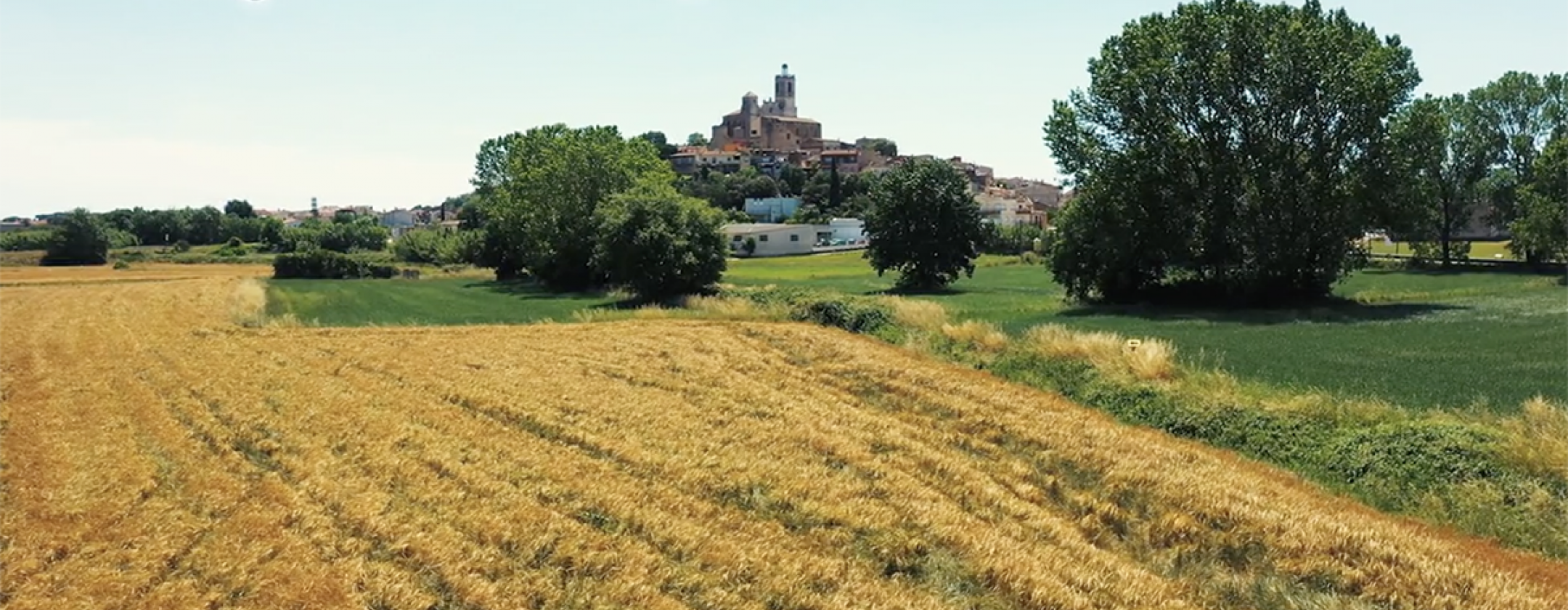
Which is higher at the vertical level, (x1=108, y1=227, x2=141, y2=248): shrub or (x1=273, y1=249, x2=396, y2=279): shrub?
(x1=108, y1=227, x2=141, y2=248): shrub

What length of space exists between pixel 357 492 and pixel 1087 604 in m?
9.23

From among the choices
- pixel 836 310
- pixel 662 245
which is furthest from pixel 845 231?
pixel 836 310

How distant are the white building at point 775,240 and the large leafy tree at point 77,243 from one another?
6512cm

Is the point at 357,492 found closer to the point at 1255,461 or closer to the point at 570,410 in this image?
the point at 570,410

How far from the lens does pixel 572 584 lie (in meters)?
10.1

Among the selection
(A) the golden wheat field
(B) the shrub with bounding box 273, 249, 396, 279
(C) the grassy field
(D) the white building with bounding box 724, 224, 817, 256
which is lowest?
(A) the golden wheat field

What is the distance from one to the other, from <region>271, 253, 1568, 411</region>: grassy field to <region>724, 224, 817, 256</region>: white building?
3630cm

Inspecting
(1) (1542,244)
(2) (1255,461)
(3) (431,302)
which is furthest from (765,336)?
(1) (1542,244)

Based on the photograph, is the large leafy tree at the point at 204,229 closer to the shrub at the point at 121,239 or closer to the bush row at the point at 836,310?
the shrub at the point at 121,239

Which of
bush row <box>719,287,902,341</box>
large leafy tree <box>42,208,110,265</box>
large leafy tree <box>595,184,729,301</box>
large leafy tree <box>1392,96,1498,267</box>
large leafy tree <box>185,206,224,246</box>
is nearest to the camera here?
bush row <box>719,287,902,341</box>

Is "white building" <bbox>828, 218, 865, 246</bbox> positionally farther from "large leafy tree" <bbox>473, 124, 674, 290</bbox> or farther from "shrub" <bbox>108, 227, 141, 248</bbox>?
"shrub" <bbox>108, 227, 141, 248</bbox>

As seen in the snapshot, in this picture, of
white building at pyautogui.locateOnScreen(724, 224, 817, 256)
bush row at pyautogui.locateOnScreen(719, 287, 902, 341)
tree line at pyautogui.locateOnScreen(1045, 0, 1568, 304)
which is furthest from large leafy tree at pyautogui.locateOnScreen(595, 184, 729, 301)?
white building at pyautogui.locateOnScreen(724, 224, 817, 256)

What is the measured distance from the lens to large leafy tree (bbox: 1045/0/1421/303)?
41.4 meters

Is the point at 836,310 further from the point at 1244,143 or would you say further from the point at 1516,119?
the point at 1516,119
